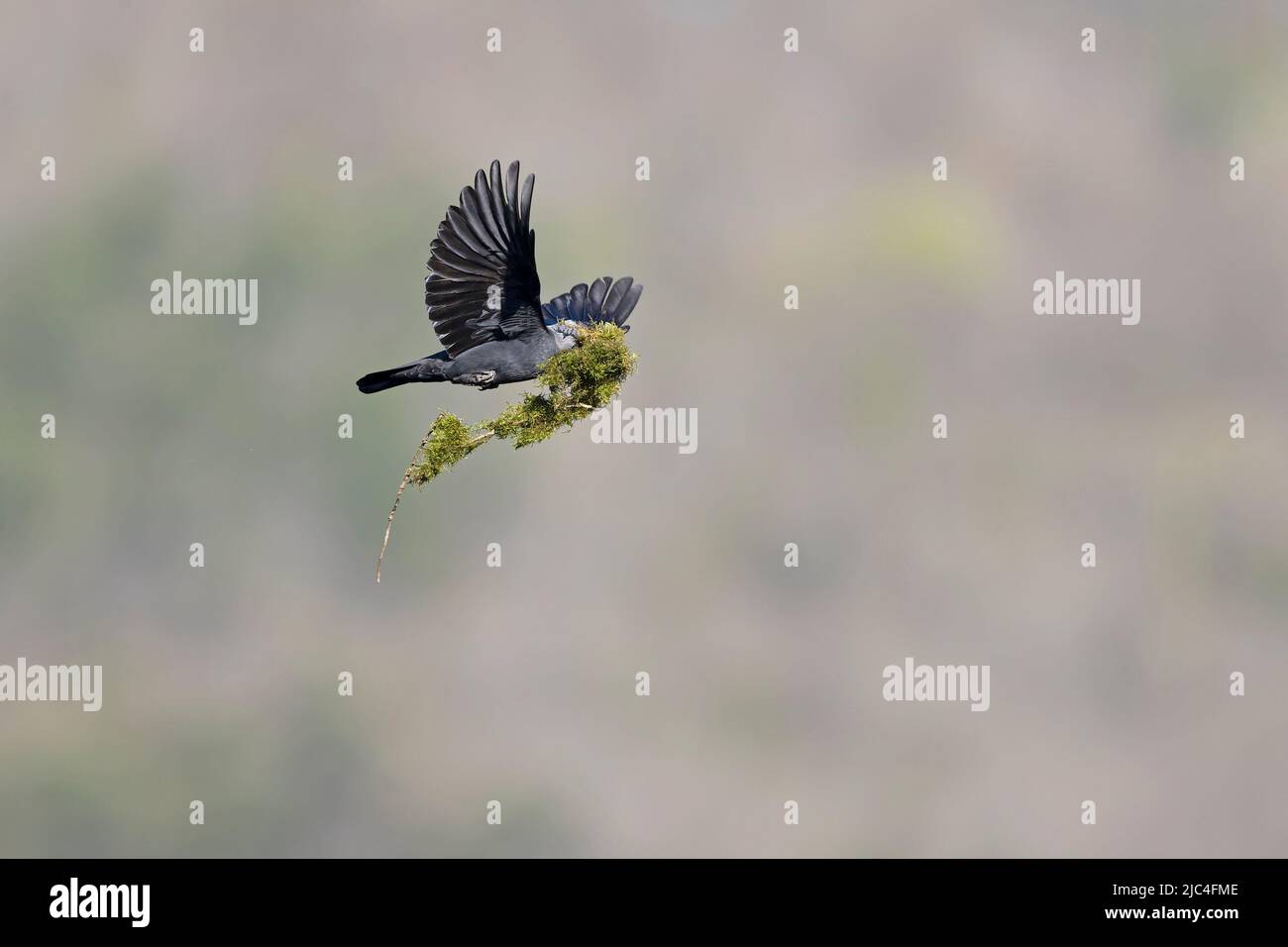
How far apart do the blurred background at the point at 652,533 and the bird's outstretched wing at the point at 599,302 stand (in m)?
100

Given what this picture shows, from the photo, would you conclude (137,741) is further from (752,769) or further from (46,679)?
(752,769)

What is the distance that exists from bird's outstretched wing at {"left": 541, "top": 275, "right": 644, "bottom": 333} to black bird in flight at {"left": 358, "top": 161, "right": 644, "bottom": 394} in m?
2.85

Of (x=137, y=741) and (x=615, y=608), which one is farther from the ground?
(x=615, y=608)

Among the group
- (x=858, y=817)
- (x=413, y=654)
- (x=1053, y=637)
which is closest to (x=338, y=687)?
(x=413, y=654)

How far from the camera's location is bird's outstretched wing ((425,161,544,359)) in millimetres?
24500

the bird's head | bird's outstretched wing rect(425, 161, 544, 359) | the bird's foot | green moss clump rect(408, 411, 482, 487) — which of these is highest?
bird's outstretched wing rect(425, 161, 544, 359)

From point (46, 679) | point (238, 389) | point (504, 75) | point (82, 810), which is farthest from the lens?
point (504, 75)

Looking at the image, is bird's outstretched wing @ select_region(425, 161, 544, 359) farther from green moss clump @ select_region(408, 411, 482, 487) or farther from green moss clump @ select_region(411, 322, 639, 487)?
green moss clump @ select_region(408, 411, 482, 487)

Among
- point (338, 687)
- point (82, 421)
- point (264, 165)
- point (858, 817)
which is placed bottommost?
point (858, 817)

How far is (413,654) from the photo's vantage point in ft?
524

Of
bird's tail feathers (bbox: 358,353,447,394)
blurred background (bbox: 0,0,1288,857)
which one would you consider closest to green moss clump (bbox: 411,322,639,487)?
bird's tail feathers (bbox: 358,353,447,394)

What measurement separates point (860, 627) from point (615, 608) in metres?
22.2

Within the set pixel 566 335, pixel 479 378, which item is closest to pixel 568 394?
pixel 566 335

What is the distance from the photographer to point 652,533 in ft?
523
